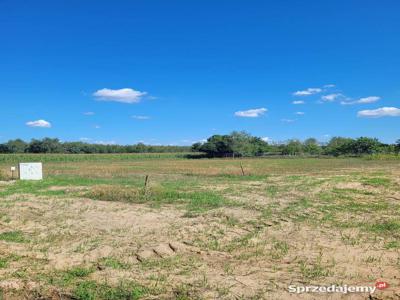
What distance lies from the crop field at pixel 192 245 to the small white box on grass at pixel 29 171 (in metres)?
6.65

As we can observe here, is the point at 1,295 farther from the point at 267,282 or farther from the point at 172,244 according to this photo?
the point at 267,282

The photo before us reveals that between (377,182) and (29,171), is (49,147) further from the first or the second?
(377,182)

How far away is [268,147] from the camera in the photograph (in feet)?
352

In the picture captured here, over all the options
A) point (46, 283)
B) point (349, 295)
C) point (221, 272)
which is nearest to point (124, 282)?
point (46, 283)

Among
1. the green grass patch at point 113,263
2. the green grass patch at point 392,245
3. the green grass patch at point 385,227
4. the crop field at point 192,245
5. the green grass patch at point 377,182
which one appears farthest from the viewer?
the green grass patch at point 377,182

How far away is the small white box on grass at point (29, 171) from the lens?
756 inches

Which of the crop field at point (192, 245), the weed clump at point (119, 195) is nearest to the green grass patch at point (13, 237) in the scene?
the crop field at point (192, 245)

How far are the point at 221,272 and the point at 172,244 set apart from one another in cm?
170

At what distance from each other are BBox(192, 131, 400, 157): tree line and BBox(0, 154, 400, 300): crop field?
7917 cm

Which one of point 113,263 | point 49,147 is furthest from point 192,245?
point 49,147

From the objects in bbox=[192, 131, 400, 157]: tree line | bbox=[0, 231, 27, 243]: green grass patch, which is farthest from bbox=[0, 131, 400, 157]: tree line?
bbox=[0, 231, 27, 243]: green grass patch

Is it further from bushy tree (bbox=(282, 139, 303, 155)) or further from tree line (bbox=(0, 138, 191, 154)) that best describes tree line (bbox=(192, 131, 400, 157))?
tree line (bbox=(0, 138, 191, 154))

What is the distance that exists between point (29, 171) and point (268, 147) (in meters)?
93.0

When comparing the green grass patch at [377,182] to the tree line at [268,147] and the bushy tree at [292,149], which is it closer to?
the tree line at [268,147]
